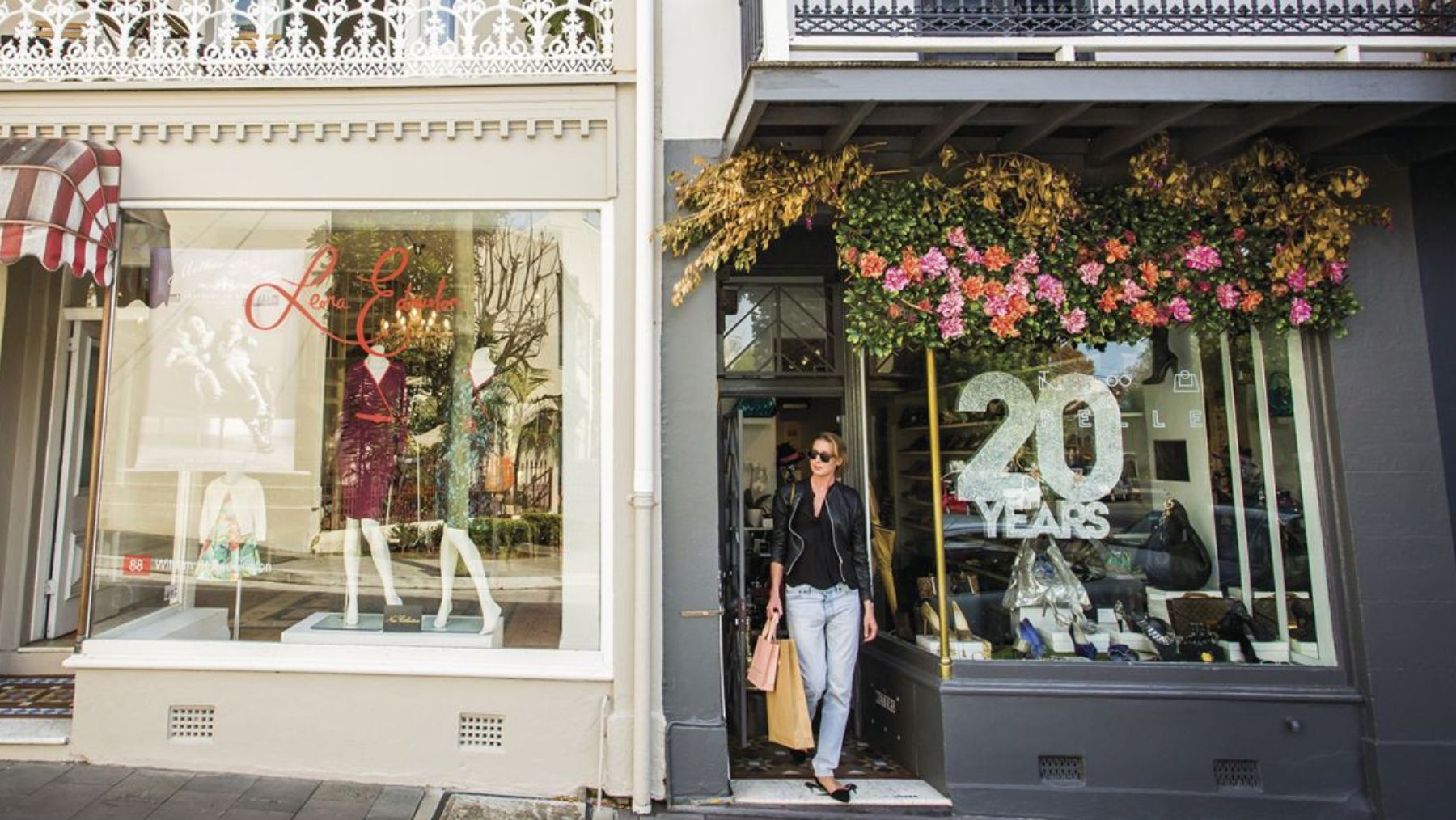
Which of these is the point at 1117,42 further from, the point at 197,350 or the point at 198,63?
the point at 197,350

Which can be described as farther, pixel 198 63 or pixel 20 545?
pixel 20 545

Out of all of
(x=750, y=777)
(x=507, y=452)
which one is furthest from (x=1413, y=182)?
(x=507, y=452)

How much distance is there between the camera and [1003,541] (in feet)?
15.9

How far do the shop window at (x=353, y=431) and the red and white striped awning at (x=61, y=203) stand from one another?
309mm

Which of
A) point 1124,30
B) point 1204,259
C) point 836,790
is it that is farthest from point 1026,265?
point 836,790

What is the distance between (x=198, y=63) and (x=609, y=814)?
17.6 feet

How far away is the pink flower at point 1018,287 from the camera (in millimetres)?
4379

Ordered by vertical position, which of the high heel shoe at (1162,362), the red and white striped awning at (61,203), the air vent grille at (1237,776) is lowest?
the air vent grille at (1237,776)

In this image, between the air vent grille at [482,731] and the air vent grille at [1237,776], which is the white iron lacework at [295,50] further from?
the air vent grille at [1237,776]

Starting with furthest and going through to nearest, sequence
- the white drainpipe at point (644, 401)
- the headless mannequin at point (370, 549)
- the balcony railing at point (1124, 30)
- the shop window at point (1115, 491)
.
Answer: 1. the headless mannequin at point (370, 549)
2. the shop window at point (1115, 491)
3. the white drainpipe at point (644, 401)
4. the balcony railing at point (1124, 30)

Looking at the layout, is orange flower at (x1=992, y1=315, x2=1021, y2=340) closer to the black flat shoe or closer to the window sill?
the black flat shoe

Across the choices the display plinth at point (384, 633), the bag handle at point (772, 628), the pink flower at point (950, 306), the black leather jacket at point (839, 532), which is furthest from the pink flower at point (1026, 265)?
the display plinth at point (384, 633)

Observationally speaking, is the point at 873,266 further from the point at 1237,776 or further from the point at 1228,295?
the point at 1237,776

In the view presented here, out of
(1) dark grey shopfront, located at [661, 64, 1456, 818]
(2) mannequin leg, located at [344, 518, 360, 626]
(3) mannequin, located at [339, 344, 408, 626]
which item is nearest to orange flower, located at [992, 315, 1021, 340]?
(1) dark grey shopfront, located at [661, 64, 1456, 818]
